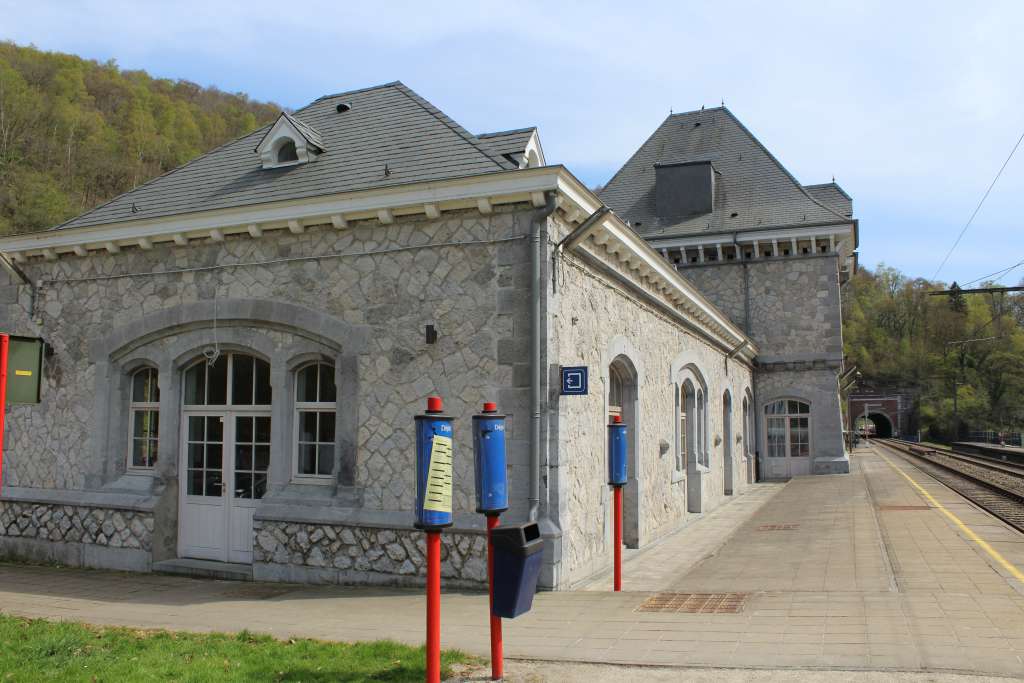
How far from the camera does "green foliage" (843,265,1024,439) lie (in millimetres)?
67312

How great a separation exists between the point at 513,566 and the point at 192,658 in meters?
2.44

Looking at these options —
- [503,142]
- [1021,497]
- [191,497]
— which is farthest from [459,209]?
[1021,497]

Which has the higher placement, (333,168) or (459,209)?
(333,168)

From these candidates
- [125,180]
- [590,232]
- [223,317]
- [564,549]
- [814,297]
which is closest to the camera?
[564,549]

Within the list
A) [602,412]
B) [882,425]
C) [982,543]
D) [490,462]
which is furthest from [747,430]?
[882,425]

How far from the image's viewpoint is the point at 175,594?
27.5ft

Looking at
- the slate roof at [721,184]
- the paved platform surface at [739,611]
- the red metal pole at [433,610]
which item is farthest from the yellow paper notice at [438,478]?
the slate roof at [721,184]

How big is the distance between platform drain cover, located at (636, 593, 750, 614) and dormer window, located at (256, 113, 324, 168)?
23.7ft

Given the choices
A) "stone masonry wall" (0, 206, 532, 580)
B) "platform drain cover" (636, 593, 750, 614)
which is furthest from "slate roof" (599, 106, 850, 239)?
"platform drain cover" (636, 593, 750, 614)

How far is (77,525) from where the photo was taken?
400 inches

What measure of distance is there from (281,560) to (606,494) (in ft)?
12.9

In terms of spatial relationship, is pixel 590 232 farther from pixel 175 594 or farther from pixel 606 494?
pixel 175 594

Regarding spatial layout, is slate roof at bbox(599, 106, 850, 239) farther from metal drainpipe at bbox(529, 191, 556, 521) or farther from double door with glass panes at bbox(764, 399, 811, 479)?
metal drainpipe at bbox(529, 191, 556, 521)

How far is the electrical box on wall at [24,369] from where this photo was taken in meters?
5.48
